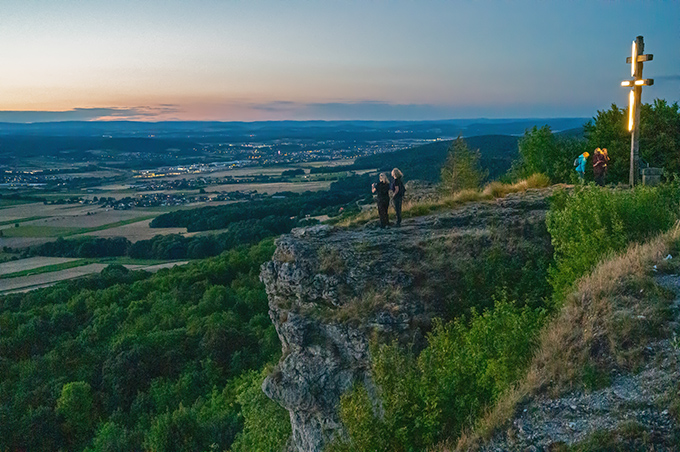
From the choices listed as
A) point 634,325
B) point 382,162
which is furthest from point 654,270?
point 382,162

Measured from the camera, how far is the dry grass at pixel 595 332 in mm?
8641

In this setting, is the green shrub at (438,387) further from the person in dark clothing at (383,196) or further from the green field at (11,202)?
the green field at (11,202)

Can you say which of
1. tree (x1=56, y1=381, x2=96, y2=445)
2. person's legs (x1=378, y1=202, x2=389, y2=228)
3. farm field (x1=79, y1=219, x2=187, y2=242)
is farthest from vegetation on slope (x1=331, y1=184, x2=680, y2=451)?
farm field (x1=79, y1=219, x2=187, y2=242)

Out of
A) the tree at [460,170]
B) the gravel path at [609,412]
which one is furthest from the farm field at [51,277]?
the gravel path at [609,412]

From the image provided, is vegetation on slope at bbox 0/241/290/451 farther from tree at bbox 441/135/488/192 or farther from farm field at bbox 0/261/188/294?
tree at bbox 441/135/488/192

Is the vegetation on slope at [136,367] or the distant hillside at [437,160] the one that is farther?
the distant hillside at [437,160]

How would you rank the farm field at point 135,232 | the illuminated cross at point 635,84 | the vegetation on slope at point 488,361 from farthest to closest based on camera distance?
the farm field at point 135,232, the illuminated cross at point 635,84, the vegetation on slope at point 488,361

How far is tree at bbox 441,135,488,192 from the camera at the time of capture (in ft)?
146

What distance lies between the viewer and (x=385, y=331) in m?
12.5

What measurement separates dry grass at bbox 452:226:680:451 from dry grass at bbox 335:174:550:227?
852cm

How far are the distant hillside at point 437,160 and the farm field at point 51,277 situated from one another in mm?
39606

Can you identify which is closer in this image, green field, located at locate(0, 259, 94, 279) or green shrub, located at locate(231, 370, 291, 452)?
green shrub, located at locate(231, 370, 291, 452)

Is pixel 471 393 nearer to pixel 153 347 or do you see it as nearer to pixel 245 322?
pixel 153 347

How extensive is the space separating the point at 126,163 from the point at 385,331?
18397 cm
